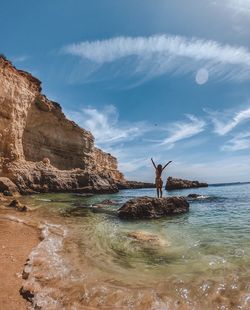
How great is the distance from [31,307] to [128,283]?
1605 mm

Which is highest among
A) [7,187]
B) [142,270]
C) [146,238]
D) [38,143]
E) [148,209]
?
[38,143]

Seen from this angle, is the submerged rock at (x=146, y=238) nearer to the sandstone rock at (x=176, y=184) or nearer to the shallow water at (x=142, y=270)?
the shallow water at (x=142, y=270)

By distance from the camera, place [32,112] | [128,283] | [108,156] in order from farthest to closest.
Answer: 1. [108,156]
2. [32,112]
3. [128,283]

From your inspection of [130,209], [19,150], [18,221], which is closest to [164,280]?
[18,221]

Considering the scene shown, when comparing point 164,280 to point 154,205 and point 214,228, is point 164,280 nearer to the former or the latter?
point 214,228

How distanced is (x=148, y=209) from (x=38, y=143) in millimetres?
27083

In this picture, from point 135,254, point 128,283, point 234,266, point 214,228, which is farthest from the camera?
point 214,228

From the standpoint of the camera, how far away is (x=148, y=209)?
503 inches

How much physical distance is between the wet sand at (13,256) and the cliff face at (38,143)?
1916 cm

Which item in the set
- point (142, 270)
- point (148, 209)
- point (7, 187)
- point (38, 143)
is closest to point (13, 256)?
point (142, 270)

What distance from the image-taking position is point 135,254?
662 centimetres

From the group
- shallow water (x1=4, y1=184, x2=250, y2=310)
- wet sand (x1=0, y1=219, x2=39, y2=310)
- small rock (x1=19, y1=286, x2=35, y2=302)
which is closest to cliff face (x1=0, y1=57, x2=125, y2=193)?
wet sand (x1=0, y1=219, x2=39, y2=310)

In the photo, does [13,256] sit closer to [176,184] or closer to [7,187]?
[7,187]

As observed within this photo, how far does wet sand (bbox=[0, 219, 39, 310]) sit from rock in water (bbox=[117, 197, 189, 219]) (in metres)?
4.74
